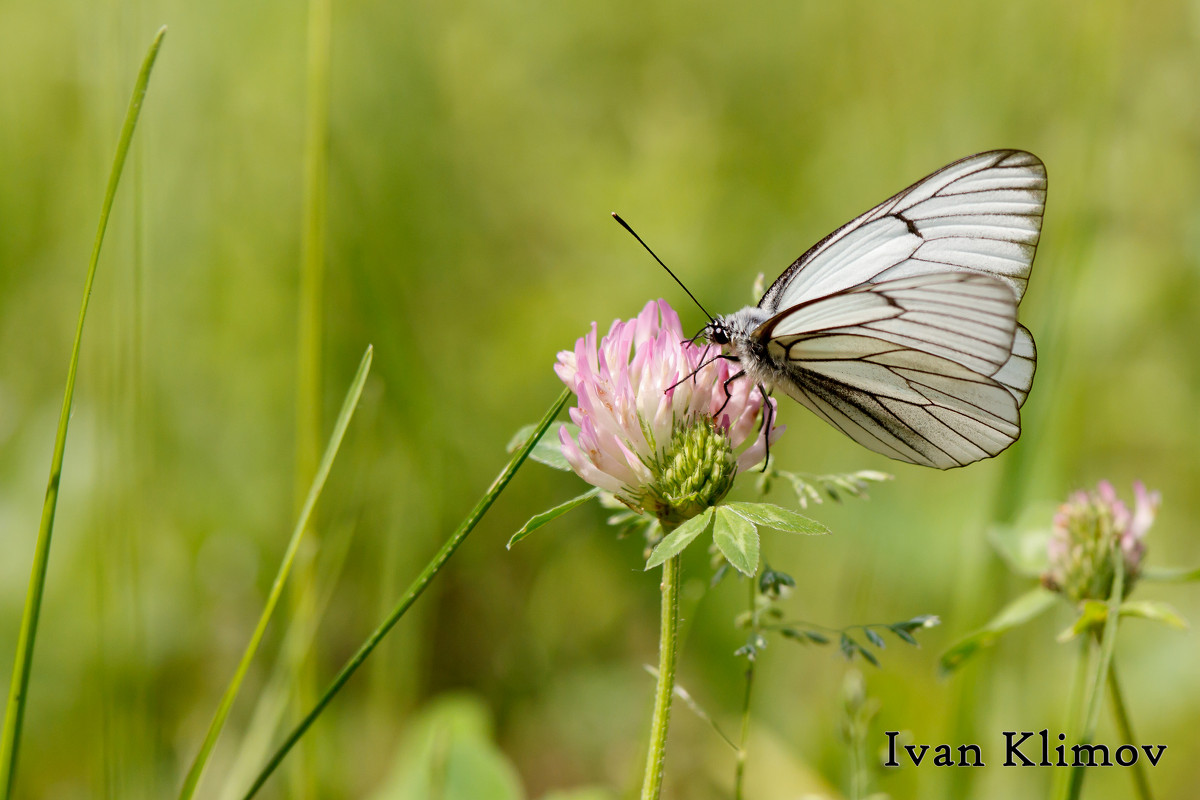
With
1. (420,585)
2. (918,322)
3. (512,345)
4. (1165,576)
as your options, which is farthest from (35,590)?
(512,345)

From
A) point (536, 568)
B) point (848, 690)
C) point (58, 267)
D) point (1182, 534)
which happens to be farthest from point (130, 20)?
point (1182, 534)

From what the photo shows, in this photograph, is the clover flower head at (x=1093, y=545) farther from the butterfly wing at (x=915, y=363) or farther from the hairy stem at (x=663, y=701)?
the hairy stem at (x=663, y=701)

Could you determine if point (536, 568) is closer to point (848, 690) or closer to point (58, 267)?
point (848, 690)

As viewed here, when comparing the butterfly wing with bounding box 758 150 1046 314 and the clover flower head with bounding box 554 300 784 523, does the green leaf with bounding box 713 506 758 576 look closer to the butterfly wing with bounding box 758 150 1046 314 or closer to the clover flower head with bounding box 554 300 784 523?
the clover flower head with bounding box 554 300 784 523

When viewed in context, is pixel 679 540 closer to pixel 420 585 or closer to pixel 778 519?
pixel 778 519

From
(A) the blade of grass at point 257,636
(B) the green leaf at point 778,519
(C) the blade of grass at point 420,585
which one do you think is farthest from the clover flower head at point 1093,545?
(A) the blade of grass at point 257,636
